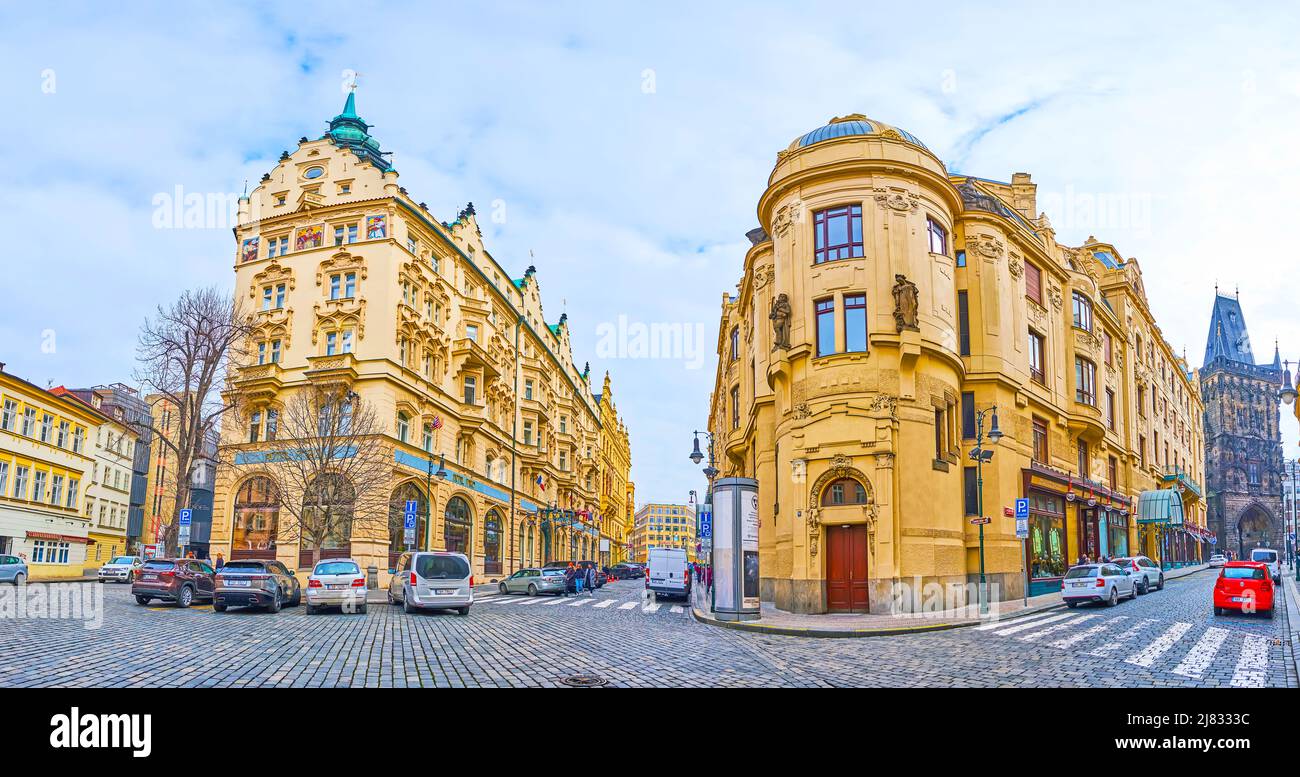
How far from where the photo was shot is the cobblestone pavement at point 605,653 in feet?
36.4

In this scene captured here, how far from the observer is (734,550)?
2345 centimetres

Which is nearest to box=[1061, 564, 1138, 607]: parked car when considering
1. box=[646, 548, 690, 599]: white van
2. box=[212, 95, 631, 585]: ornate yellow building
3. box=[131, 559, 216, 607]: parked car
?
box=[646, 548, 690, 599]: white van

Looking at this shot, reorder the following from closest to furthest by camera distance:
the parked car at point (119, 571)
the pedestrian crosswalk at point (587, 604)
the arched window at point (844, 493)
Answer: the arched window at point (844, 493), the pedestrian crosswalk at point (587, 604), the parked car at point (119, 571)

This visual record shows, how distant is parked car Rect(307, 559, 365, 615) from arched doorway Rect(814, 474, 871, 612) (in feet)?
46.2

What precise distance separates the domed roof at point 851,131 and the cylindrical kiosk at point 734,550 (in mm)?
12294

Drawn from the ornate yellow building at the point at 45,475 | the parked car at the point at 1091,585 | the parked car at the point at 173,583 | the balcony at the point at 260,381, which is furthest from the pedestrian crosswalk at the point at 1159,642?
the ornate yellow building at the point at 45,475

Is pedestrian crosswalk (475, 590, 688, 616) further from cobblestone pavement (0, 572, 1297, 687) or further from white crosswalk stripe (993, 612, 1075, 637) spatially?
white crosswalk stripe (993, 612, 1075, 637)

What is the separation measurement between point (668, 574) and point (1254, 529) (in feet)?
395

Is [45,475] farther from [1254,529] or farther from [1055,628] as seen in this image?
[1254,529]

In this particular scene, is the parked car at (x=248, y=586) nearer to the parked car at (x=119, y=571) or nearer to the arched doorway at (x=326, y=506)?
the arched doorway at (x=326, y=506)

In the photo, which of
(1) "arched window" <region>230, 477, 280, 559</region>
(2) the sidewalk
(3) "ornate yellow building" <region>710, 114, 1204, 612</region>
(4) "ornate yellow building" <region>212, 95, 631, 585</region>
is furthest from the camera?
(1) "arched window" <region>230, 477, 280, 559</region>

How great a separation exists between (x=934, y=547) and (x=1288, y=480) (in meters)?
134

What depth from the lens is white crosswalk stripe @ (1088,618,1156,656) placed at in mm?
14984
